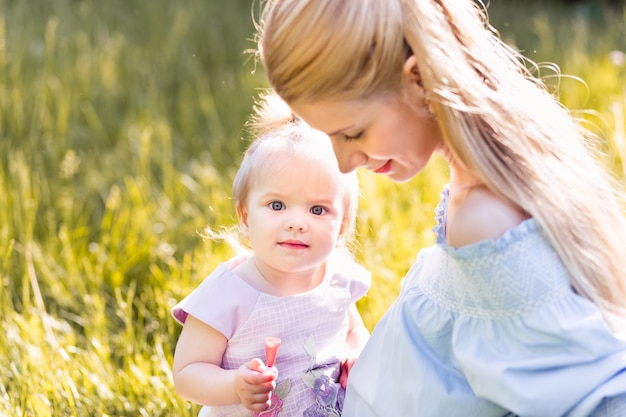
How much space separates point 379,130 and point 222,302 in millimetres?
539

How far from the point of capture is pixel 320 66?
1.93m

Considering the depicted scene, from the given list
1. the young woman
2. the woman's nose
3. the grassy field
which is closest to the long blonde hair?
the young woman

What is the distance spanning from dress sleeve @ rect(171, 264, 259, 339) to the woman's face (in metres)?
0.39

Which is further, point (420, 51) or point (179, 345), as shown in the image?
point (179, 345)

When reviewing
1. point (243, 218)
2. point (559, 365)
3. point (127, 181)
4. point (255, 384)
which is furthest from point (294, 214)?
point (127, 181)

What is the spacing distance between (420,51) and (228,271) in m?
A: 0.69

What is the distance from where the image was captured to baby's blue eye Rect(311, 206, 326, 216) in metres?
2.28

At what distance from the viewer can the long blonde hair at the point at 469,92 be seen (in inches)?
75.1

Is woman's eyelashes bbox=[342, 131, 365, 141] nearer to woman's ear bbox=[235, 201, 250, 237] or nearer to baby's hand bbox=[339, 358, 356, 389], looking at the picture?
woman's ear bbox=[235, 201, 250, 237]

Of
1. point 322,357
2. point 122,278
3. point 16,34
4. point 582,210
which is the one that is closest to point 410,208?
point 122,278

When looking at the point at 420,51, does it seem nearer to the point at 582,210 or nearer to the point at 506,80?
the point at 506,80

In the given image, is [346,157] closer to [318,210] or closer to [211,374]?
[318,210]

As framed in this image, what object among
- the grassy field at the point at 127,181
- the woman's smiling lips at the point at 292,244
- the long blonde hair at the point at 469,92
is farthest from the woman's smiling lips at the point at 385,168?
the grassy field at the point at 127,181

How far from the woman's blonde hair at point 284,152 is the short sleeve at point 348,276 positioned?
0.32ft
